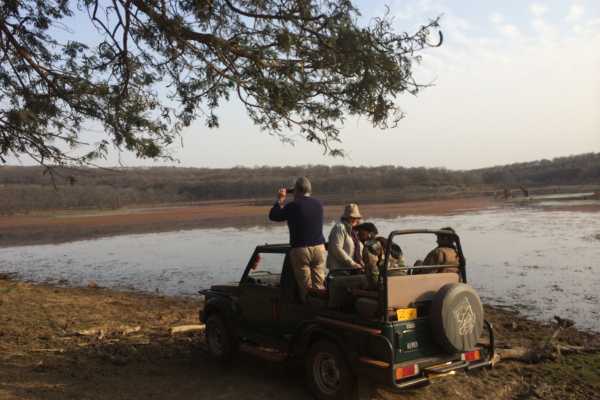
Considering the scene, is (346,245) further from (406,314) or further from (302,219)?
(406,314)

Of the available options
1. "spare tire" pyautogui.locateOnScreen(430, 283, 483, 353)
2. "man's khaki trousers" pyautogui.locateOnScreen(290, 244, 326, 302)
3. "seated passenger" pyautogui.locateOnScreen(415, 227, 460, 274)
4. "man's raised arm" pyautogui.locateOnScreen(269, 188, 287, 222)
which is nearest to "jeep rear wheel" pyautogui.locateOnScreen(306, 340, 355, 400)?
"man's khaki trousers" pyautogui.locateOnScreen(290, 244, 326, 302)

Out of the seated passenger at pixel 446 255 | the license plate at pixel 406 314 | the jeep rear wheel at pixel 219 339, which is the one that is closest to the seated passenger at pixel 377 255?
the seated passenger at pixel 446 255

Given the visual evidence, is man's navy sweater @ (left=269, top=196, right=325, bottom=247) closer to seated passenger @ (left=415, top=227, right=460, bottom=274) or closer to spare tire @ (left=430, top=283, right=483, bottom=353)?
seated passenger @ (left=415, top=227, right=460, bottom=274)

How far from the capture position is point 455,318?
5.12 m

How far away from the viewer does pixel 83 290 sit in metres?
14.3

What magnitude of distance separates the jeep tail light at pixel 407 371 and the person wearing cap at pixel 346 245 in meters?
1.28

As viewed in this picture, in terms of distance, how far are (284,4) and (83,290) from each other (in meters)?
10.3

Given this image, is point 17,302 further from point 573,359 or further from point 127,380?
point 573,359

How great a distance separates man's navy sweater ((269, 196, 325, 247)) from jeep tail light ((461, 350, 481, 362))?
6.13 ft

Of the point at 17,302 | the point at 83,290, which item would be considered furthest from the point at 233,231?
the point at 17,302

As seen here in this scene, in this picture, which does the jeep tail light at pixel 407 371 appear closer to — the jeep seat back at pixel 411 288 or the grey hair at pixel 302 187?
Result: the jeep seat back at pixel 411 288

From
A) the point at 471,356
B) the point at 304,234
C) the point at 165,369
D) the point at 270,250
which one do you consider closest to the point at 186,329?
the point at 165,369

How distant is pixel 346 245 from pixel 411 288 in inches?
46.3

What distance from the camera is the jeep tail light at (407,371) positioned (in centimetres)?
485
